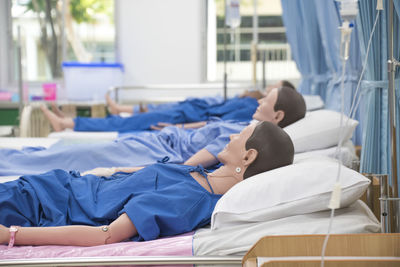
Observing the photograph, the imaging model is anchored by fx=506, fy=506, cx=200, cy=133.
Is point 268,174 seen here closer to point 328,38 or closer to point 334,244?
point 334,244

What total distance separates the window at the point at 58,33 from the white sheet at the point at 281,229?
5.97 meters

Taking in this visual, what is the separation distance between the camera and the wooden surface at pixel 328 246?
1.25 m

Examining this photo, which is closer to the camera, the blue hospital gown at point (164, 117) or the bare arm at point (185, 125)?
the bare arm at point (185, 125)

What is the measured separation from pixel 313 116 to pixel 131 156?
1.04 metres

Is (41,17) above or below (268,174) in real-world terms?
above

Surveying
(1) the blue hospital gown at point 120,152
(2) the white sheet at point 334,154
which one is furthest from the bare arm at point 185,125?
(2) the white sheet at point 334,154

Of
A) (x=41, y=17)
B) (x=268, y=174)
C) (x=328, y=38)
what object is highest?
(x=41, y=17)

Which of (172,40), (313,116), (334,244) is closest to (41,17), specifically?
(172,40)

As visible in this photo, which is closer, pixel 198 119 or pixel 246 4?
pixel 198 119

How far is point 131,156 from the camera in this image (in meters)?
2.89

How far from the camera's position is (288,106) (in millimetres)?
2723

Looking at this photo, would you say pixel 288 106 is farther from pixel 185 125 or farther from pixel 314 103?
pixel 185 125

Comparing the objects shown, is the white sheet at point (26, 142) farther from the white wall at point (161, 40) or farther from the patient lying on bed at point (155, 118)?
the white wall at point (161, 40)

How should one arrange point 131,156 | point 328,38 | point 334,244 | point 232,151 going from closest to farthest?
point 334,244, point 232,151, point 131,156, point 328,38
